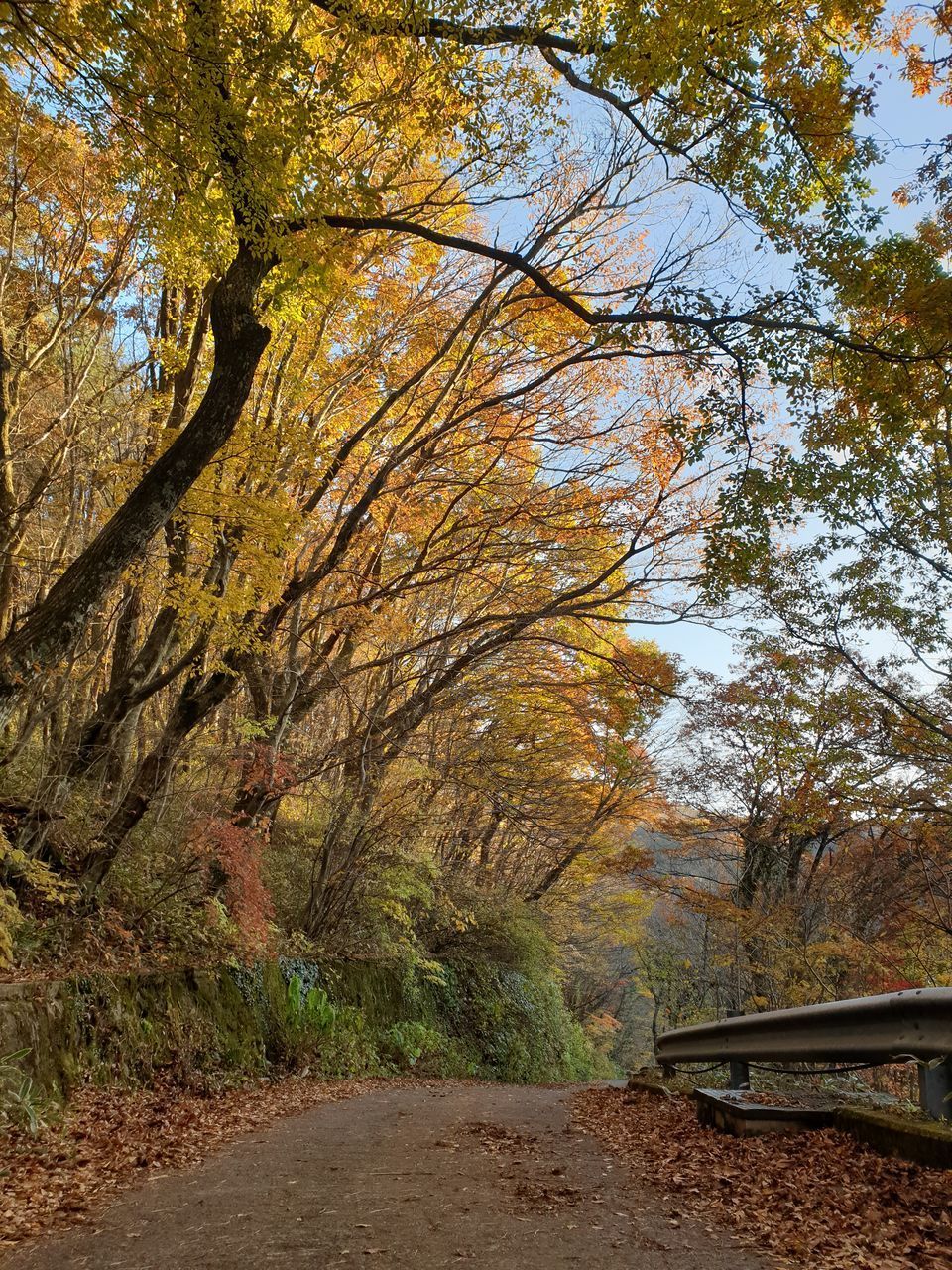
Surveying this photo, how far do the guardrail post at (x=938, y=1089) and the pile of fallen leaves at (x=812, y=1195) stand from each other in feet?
0.76

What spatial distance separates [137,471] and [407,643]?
713 cm

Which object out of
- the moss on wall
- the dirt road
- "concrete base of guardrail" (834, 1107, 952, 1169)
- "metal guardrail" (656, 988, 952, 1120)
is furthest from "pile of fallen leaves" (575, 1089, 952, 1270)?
the moss on wall

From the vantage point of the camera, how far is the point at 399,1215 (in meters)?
3.14

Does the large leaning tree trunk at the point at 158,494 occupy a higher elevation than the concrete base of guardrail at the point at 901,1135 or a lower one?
higher

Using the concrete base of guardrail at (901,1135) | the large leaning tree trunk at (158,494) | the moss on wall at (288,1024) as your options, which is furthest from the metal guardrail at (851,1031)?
the large leaning tree trunk at (158,494)

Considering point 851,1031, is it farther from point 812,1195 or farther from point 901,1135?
point 812,1195

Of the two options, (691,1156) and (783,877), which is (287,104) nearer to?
(691,1156)

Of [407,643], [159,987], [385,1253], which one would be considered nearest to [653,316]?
[385,1253]

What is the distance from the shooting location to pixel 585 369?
38.8ft

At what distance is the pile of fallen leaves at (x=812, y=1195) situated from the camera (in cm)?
250

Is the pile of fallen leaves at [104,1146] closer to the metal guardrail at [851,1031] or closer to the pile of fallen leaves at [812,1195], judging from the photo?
the pile of fallen leaves at [812,1195]

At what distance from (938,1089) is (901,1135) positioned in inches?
12.3

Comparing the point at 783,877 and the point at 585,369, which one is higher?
the point at 585,369

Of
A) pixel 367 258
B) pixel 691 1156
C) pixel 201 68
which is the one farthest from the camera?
pixel 367 258
